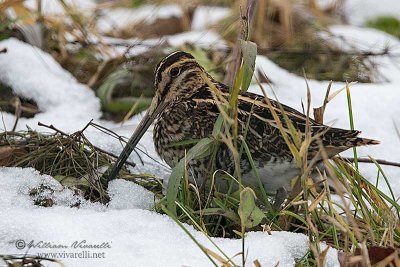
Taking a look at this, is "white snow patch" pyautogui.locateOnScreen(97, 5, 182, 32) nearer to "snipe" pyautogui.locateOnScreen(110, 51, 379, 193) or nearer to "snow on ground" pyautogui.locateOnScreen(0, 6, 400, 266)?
"snow on ground" pyautogui.locateOnScreen(0, 6, 400, 266)

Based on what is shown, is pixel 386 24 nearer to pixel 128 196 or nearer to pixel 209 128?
pixel 209 128

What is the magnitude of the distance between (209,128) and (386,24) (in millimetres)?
4309

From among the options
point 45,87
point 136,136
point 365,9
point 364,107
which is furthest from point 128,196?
point 365,9

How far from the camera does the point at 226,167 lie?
2836 millimetres

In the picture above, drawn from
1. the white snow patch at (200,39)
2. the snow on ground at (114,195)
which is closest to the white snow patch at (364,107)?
the snow on ground at (114,195)

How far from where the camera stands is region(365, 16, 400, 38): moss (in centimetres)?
673

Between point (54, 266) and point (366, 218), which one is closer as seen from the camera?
point (54, 266)

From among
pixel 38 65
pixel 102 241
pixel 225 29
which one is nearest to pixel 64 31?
pixel 38 65

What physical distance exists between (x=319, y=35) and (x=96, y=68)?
171 centimetres

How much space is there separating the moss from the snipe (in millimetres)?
3865

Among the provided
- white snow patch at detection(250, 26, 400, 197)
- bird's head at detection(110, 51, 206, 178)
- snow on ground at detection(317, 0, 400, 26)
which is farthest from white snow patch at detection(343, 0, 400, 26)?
bird's head at detection(110, 51, 206, 178)

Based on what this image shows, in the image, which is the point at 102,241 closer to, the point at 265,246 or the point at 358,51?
the point at 265,246

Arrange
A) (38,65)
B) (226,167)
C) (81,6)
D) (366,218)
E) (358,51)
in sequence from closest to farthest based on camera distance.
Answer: (366,218), (226,167), (38,65), (358,51), (81,6)

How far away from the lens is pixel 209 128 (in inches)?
115
